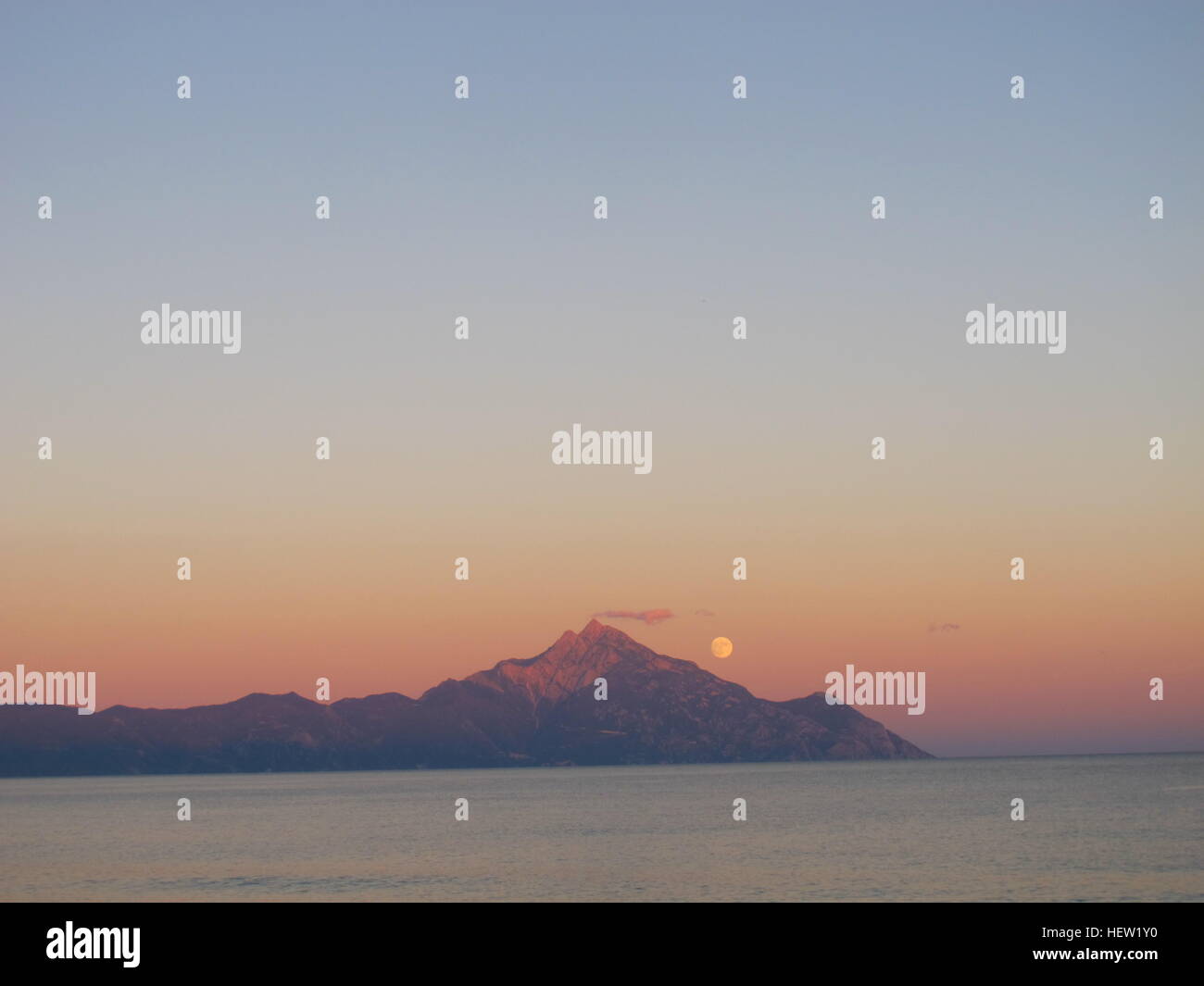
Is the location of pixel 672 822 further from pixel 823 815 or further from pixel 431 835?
pixel 431 835
